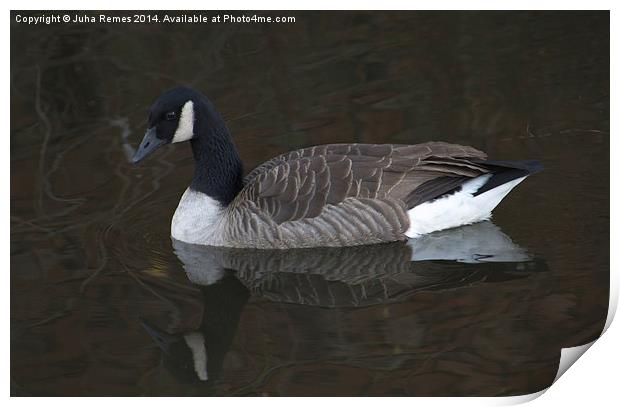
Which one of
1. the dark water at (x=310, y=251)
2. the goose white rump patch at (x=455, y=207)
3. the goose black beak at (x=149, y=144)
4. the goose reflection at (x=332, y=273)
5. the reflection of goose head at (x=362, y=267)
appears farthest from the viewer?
the goose white rump patch at (x=455, y=207)

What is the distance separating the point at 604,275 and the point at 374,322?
5.04 ft

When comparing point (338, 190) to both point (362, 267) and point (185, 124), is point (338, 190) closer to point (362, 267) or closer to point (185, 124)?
point (362, 267)

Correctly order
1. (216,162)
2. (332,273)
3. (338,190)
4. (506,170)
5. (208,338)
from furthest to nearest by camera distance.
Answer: (216,162), (506,170), (338,190), (332,273), (208,338)

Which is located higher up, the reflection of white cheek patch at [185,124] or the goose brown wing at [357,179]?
the reflection of white cheek patch at [185,124]

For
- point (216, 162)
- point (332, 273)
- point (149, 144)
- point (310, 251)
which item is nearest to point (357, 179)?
point (310, 251)

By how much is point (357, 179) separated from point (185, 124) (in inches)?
49.2

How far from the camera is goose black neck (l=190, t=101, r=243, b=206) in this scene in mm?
7922

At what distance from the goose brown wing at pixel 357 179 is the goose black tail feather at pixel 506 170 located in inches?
3.3

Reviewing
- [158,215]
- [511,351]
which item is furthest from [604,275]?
[158,215]

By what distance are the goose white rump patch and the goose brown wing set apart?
0.22 ft

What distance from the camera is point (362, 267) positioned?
7516mm

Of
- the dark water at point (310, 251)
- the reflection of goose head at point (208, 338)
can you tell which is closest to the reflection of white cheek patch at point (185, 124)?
the dark water at point (310, 251)

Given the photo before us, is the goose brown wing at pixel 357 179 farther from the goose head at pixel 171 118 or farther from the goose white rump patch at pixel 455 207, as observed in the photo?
the goose head at pixel 171 118

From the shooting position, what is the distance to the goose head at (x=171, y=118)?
773cm
